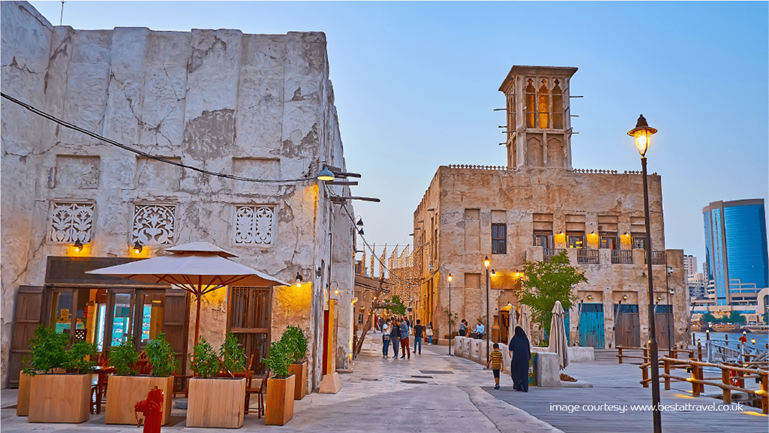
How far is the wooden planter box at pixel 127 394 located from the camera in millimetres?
8867

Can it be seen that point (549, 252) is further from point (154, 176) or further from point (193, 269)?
point (193, 269)

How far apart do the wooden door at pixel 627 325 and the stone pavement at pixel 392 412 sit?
83.8ft

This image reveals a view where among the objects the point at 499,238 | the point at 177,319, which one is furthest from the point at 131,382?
the point at 499,238

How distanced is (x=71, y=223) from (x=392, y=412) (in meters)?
8.46

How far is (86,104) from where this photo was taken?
1384 cm

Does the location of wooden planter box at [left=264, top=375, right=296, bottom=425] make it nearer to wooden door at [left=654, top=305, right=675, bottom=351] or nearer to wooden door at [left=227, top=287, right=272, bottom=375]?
wooden door at [left=227, top=287, right=272, bottom=375]

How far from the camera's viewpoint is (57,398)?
884 cm

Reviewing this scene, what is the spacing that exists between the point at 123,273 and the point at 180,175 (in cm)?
448

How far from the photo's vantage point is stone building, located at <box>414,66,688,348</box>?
129ft

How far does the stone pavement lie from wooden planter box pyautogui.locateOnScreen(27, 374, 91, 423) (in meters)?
0.22

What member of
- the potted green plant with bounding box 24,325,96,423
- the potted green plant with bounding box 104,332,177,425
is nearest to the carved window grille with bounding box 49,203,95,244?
the potted green plant with bounding box 24,325,96,423

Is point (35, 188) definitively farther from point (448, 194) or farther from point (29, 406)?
point (448, 194)

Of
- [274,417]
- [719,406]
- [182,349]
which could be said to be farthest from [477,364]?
[274,417]

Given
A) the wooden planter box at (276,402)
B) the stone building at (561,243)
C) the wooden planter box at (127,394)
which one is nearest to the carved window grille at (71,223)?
the wooden planter box at (127,394)
